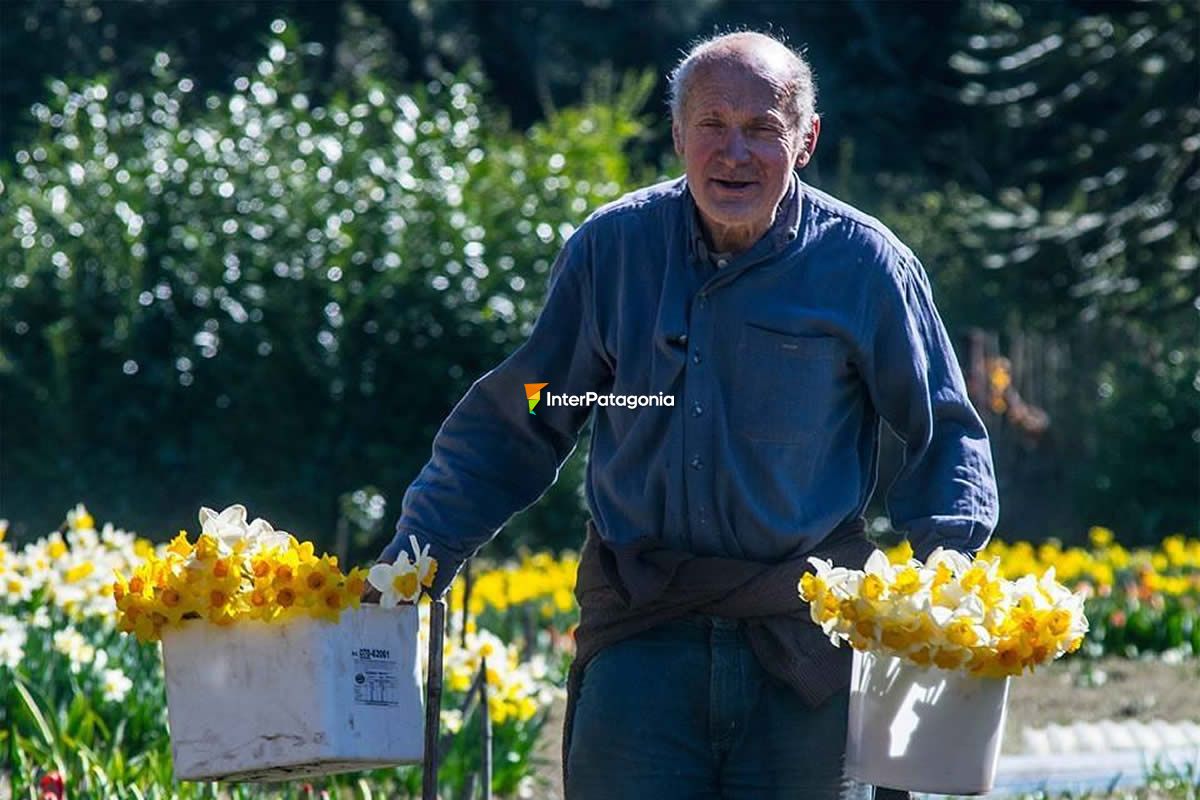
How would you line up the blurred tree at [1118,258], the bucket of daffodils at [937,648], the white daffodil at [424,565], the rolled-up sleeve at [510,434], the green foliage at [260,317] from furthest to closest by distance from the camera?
the blurred tree at [1118,258] → the green foliage at [260,317] → the rolled-up sleeve at [510,434] → the white daffodil at [424,565] → the bucket of daffodils at [937,648]

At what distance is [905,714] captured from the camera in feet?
9.55

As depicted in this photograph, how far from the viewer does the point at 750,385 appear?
3172 mm

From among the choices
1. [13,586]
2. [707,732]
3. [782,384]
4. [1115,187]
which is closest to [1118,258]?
[1115,187]

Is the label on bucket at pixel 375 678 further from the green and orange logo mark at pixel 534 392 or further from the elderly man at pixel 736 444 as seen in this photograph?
the green and orange logo mark at pixel 534 392

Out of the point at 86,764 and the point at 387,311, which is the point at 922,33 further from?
the point at 86,764

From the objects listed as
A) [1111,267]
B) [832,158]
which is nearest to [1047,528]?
[1111,267]

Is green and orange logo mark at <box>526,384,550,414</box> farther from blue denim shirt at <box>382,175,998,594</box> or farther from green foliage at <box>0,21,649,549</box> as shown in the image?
green foliage at <box>0,21,649,549</box>

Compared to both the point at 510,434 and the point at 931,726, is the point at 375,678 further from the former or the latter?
the point at 931,726

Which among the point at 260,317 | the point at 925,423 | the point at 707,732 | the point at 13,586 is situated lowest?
the point at 707,732

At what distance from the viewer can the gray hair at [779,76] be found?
3137 mm

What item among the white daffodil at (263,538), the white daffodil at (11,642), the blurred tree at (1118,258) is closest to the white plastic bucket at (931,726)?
the white daffodil at (263,538)

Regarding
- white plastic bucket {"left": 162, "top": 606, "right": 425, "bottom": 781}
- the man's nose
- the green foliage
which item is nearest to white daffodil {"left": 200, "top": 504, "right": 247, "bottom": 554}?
white plastic bucket {"left": 162, "top": 606, "right": 425, "bottom": 781}

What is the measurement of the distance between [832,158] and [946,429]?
18.5 meters

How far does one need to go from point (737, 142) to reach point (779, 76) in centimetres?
11
